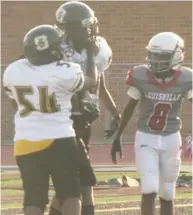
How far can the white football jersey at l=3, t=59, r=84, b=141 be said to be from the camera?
653cm

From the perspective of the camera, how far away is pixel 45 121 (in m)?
6.54

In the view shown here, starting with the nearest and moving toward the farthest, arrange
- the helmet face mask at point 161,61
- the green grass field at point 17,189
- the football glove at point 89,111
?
the football glove at point 89,111 < the helmet face mask at point 161,61 < the green grass field at point 17,189

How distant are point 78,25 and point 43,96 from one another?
95 centimetres

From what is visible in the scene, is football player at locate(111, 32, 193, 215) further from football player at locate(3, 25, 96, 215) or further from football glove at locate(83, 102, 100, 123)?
football player at locate(3, 25, 96, 215)

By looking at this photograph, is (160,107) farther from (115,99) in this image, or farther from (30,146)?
(115,99)

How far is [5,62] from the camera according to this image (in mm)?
18453

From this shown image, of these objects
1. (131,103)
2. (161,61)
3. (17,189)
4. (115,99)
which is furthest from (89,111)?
(115,99)

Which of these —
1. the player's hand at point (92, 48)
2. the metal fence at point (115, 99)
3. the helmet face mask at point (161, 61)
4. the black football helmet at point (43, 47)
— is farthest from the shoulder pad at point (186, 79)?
the metal fence at point (115, 99)

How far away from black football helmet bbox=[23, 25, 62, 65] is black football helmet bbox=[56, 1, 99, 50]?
56cm

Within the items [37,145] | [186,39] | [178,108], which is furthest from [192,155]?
[37,145]

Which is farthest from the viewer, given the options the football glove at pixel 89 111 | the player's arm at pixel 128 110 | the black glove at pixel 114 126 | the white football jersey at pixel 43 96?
the black glove at pixel 114 126

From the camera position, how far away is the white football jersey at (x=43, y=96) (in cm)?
653

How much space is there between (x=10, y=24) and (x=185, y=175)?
23.8 ft

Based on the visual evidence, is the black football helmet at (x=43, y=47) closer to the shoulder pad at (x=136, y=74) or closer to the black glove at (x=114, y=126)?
the shoulder pad at (x=136, y=74)
